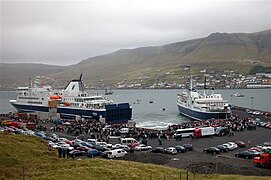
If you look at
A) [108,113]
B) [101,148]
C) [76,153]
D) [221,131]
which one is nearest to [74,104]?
[108,113]

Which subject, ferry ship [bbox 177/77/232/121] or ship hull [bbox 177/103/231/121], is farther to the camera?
ferry ship [bbox 177/77/232/121]

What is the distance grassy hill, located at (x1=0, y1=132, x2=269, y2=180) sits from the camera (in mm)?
19281

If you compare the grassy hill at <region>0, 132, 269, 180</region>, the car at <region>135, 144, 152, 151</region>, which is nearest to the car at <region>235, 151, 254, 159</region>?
the car at <region>135, 144, 152, 151</region>

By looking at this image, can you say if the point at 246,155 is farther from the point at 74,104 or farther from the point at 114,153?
the point at 74,104

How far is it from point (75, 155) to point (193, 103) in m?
50.1

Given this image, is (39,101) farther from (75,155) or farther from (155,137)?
(75,155)

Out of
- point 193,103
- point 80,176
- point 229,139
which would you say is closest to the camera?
point 80,176

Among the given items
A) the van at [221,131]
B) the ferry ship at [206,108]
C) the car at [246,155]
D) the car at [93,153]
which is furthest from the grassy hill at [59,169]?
the ferry ship at [206,108]

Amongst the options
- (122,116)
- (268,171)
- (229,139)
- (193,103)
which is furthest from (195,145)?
(193,103)

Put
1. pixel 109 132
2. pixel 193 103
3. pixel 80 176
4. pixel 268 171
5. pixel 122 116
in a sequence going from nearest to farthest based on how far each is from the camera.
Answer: pixel 80 176 → pixel 268 171 → pixel 109 132 → pixel 122 116 → pixel 193 103

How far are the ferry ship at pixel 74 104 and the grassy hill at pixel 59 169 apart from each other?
41961mm

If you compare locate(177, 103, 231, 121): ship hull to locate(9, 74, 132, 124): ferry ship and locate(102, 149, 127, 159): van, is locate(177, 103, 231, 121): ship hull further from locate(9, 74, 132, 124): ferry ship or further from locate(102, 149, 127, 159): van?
locate(102, 149, 127, 159): van

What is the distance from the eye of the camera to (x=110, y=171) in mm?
20906

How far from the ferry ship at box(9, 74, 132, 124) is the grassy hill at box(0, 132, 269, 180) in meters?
42.0
